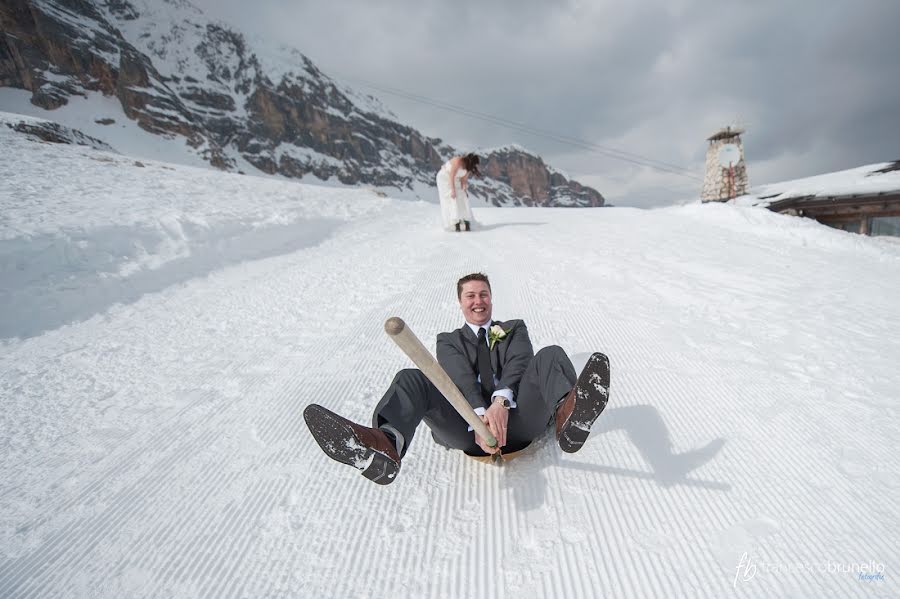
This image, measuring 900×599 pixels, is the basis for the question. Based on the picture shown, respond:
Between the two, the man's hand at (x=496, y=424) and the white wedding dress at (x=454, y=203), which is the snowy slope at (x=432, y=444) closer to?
the man's hand at (x=496, y=424)

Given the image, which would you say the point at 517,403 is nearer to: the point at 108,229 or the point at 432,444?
the point at 432,444

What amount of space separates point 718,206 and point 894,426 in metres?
7.18

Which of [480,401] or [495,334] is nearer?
[480,401]

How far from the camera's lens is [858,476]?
4.88 feet

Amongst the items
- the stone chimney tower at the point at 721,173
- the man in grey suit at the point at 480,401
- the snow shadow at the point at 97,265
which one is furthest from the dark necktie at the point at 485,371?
the stone chimney tower at the point at 721,173

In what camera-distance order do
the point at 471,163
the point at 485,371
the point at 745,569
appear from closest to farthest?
the point at 745,569
the point at 485,371
the point at 471,163

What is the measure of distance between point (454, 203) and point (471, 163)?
1.07m

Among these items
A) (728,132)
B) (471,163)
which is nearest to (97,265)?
(471,163)

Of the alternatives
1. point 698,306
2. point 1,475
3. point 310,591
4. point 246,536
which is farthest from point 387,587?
point 698,306

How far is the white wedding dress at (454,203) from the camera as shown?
28.0 feet

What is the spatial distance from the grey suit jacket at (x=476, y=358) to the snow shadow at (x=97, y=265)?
152 inches

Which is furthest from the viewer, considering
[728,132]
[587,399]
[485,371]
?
[728,132]

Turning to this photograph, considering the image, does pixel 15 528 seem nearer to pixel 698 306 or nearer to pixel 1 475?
pixel 1 475

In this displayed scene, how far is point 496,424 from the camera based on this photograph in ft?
5.09
